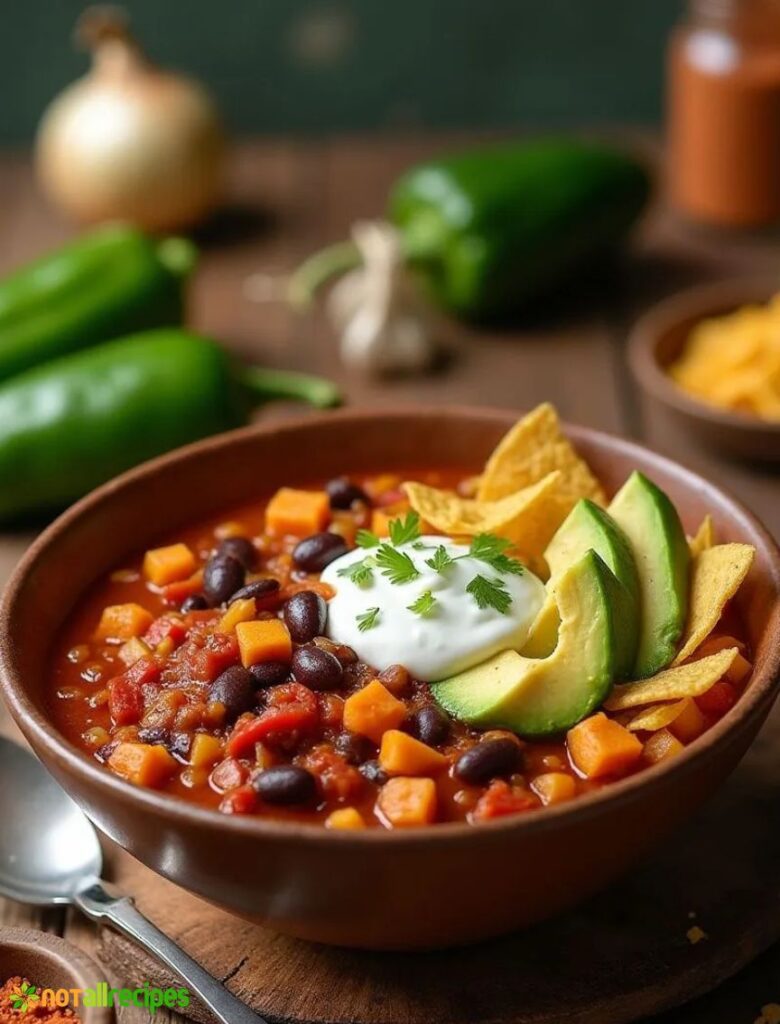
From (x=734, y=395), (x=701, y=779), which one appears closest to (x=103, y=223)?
(x=734, y=395)

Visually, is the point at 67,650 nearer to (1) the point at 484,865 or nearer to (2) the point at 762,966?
(1) the point at 484,865

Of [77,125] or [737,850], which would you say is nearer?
[737,850]

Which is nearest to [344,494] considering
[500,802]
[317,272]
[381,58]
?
[500,802]

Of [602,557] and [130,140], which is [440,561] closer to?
[602,557]

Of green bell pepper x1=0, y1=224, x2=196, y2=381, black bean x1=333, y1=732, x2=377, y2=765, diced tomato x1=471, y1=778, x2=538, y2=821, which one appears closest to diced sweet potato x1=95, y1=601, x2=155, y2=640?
black bean x1=333, y1=732, x2=377, y2=765

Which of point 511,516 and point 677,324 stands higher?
point 511,516
